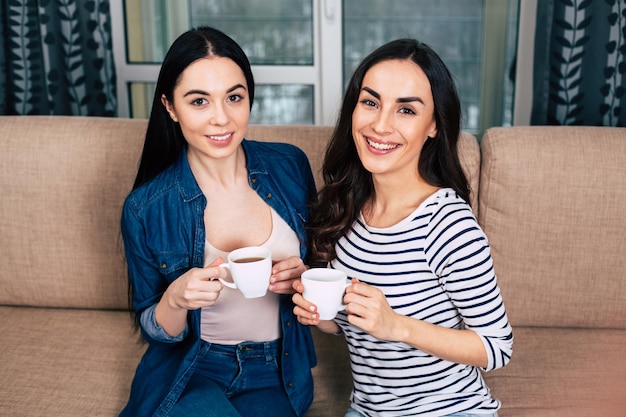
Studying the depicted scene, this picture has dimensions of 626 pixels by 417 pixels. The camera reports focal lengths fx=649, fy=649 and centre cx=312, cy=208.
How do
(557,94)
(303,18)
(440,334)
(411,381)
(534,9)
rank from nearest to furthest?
(440,334) → (411,381) → (557,94) → (534,9) → (303,18)

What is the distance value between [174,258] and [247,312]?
0.68 ft

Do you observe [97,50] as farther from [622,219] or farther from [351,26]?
[622,219]

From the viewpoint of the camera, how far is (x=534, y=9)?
8.36ft

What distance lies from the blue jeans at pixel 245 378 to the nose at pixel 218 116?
1.68ft

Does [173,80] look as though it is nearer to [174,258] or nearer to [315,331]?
[174,258]

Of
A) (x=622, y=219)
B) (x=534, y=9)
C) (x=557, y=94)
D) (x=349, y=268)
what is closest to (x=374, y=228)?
(x=349, y=268)

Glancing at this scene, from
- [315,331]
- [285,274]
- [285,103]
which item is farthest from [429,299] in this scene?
[285,103]

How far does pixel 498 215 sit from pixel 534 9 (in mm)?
1185

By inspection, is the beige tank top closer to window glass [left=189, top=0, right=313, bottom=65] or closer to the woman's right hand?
the woman's right hand

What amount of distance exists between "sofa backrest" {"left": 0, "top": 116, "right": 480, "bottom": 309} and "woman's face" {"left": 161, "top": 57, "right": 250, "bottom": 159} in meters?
0.49

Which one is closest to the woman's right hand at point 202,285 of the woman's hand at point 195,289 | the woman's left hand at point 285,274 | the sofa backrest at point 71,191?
the woman's hand at point 195,289

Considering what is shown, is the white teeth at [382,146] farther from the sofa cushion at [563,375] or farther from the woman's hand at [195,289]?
the sofa cushion at [563,375]

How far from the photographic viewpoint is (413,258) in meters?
1.27

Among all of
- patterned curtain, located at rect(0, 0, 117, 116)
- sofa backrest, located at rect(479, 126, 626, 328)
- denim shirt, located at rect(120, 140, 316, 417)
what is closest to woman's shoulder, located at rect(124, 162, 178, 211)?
denim shirt, located at rect(120, 140, 316, 417)
